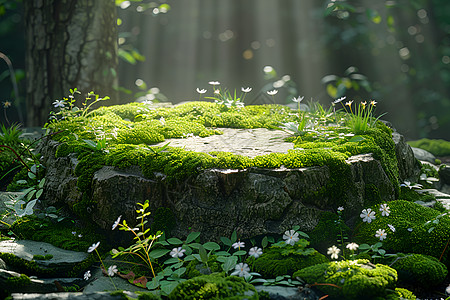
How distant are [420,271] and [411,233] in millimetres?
422

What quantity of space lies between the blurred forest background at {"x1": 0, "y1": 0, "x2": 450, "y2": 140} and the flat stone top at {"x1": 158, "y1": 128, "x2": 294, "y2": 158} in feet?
12.0

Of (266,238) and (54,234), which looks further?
(54,234)

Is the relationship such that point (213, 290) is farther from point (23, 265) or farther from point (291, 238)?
point (23, 265)

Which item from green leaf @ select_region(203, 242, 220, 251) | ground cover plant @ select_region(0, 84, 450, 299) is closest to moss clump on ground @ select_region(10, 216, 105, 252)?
ground cover plant @ select_region(0, 84, 450, 299)

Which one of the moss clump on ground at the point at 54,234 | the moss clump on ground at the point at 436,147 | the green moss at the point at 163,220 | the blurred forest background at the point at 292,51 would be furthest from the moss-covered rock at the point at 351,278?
the blurred forest background at the point at 292,51

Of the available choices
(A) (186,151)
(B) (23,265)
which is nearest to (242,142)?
(A) (186,151)

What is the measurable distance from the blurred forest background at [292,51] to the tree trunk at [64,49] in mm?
1839

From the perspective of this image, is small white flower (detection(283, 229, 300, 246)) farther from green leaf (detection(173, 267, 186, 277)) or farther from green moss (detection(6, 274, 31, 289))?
green moss (detection(6, 274, 31, 289))

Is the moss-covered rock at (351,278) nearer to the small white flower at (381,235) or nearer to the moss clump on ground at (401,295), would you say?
the moss clump on ground at (401,295)

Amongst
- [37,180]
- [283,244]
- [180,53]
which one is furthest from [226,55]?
[283,244]

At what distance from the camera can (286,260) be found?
8.83ft

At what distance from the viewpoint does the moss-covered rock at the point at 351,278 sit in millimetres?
2297

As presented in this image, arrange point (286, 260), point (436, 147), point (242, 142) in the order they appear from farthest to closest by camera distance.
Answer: point (436, 147)
point (242, 142)
point (286, 260)

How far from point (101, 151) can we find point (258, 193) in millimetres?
1396
